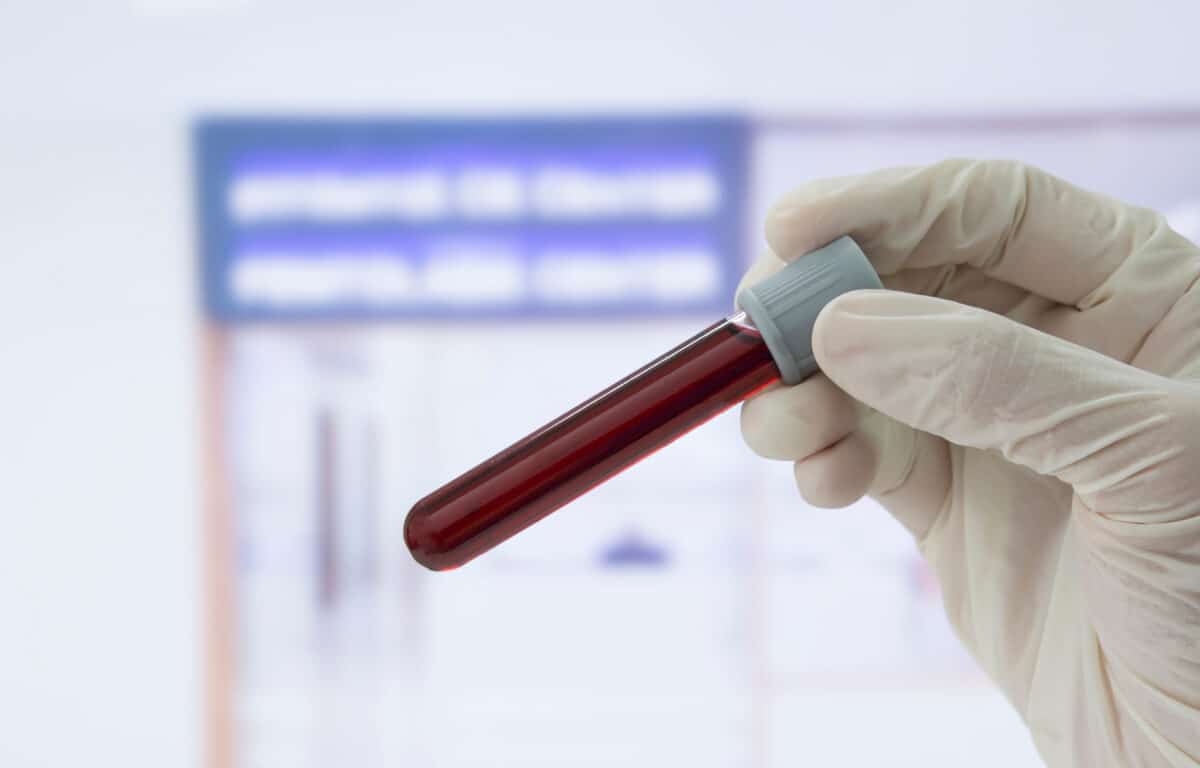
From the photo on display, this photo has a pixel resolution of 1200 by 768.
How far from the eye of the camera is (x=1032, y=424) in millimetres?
456

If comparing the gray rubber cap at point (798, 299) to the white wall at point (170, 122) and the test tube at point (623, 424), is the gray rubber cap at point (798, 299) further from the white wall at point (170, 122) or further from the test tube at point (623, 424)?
the white wall at point (170, 122)

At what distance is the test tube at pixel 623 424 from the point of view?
1.42ft

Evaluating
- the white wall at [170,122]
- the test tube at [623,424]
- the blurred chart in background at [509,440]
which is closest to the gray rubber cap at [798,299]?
the test tube at [623,424]

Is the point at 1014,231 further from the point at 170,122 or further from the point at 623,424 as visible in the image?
the point at 170,122

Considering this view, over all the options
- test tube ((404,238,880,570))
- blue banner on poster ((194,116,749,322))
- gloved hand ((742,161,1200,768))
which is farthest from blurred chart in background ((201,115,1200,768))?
test tube ((404,238,880,570))

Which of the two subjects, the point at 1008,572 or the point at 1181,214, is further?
the point at 1181,214

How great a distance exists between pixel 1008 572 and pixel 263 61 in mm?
1728

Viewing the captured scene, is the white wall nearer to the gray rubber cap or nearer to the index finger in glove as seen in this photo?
the index finger in glove

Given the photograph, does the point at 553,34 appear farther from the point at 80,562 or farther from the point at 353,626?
the point at 80,562

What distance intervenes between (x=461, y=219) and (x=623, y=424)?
4.41ft

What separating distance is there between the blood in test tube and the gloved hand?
0.08 metres

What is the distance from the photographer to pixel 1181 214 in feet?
5.56

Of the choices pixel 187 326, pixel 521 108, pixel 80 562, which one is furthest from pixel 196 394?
pixel 521 108

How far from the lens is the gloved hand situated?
449mm
